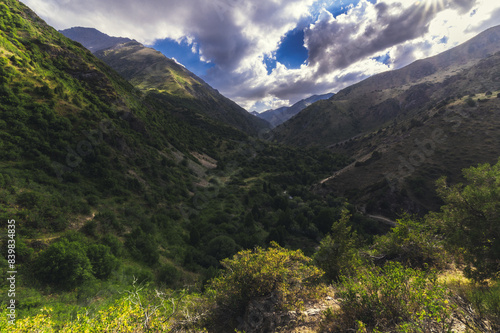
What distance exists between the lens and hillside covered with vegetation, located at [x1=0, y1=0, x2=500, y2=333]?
632 centimetres

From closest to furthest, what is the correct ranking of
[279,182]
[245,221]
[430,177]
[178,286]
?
[178,286] < [245,221] < [430,177] < [279,182]

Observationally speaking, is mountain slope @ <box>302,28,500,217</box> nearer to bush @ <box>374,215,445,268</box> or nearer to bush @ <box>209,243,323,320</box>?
bush @ <box>374,215,445,268</box>

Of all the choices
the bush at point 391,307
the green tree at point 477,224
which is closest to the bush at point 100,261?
the bush at point 391,307

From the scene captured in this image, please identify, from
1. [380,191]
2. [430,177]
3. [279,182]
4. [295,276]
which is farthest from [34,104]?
[430,177]

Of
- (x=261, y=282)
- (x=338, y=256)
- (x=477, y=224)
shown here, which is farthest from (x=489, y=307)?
(x=261, y=282)

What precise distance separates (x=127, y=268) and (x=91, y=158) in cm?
1918

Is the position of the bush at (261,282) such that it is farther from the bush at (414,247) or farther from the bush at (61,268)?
the bush at (61,268)

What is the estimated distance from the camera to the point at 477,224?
8.77 metres

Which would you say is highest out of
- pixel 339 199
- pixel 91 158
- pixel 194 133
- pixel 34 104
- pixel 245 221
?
pixel 194 133

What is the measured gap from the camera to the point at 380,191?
51.2 m

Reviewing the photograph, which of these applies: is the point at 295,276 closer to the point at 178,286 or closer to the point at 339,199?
the point at 178,286

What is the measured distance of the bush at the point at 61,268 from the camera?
36.6ft

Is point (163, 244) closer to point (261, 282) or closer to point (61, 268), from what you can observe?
point (61, 268)

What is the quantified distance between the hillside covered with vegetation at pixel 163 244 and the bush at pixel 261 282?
0.20ft
